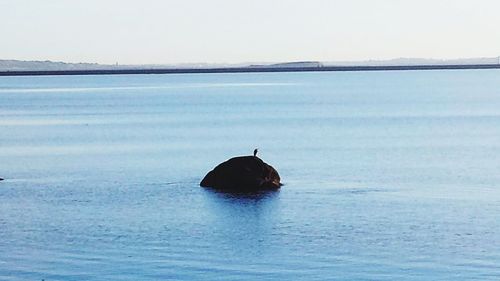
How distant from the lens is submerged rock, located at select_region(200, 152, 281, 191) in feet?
133

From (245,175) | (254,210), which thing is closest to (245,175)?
(245,175)

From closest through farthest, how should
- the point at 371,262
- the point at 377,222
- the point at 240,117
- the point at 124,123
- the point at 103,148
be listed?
the point at 371,262, the point at 377,222, the point at 103,148, the point at 124,123, the point at 240,117

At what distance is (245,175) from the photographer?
1591 inches

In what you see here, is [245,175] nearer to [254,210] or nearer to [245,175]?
[245,175]

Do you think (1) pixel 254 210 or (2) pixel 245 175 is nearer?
(1) pixel 254 210

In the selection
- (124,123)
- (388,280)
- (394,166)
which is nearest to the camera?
(388,280)

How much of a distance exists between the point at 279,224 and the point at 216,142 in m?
36.0

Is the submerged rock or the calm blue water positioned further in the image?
the submerged rock

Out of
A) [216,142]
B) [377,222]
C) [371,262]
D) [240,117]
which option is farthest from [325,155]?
[240,117]

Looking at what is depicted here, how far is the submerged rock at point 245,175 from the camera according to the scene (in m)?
40.4

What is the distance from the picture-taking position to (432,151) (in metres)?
60.7

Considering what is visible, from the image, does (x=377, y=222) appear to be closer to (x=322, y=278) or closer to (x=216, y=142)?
(x=322, y=278)

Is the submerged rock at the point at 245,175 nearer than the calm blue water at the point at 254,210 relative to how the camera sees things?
No

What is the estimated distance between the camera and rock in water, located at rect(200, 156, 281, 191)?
40.4 m
